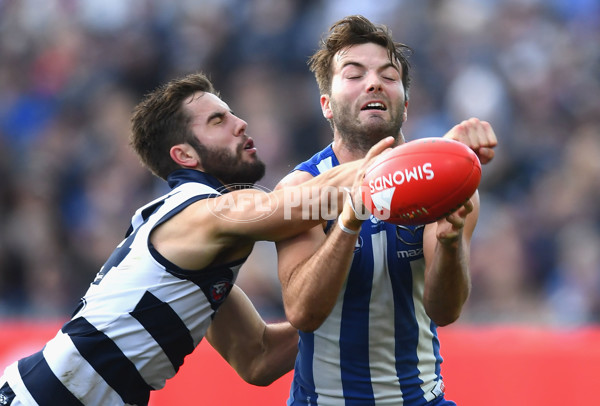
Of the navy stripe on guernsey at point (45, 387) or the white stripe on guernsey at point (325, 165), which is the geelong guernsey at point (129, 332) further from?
the white stripe on guernsey at point (325, 165)

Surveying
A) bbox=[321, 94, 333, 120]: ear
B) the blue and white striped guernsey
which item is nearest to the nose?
bbox=[321, 94, 333, 120]: ear

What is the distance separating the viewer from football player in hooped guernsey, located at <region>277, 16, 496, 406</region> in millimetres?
3902

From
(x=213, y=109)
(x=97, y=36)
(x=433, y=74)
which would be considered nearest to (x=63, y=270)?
(x=97, y=36)

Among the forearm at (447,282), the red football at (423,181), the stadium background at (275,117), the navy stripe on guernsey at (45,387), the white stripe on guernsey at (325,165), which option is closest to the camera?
the red football at (423,181)

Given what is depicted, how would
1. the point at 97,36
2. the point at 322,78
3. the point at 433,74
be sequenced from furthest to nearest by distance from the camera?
the point at 97,36 → the point at 433,74 → the point at 322,78

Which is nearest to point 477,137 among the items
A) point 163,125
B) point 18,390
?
point 163,125

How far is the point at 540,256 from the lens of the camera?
26.7 feet

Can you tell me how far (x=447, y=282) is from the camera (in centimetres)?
395

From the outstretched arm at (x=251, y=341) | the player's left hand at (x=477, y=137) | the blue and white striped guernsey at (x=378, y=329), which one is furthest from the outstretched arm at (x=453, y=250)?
the outstretched arm at (x=251, y=341)

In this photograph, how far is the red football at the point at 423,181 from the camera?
11.4 ft

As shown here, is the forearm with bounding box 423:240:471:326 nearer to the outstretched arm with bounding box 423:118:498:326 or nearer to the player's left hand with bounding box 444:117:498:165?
the outstretched arm with bounding box 423:118:498:326

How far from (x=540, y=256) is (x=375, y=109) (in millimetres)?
4364

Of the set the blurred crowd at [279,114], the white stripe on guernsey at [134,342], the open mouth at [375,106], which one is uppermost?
the blurred crowd at [279,114]

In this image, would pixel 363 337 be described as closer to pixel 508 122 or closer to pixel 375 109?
pixel 375 109
